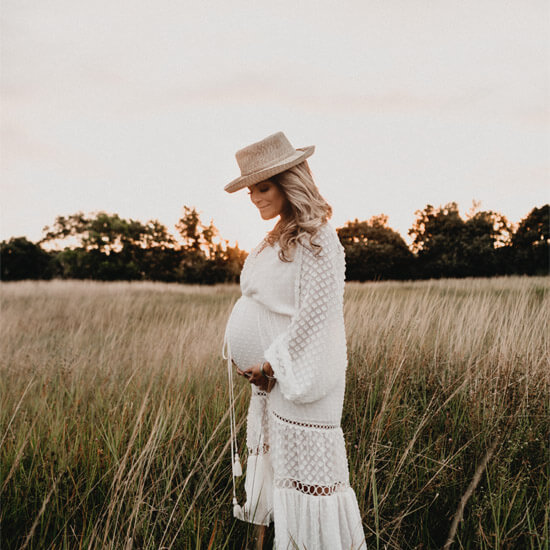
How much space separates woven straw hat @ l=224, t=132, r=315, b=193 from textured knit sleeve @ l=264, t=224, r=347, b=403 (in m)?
0.35

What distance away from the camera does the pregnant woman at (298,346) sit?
162 centimetres

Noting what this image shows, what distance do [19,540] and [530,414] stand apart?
2.72 m

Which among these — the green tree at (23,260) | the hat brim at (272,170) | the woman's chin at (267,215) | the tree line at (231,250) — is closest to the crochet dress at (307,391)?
the woman's chin at (267,215)

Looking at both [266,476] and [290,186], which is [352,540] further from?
[290,186]

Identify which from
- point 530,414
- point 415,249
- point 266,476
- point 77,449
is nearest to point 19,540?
point 77,449

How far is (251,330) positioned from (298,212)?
22.0 inches

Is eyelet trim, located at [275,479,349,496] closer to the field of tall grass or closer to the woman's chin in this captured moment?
the field of tall grass

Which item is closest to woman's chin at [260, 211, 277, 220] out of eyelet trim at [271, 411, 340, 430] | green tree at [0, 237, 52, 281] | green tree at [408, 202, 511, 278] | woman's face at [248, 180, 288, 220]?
woman's face at [248, 180, 288, 220]

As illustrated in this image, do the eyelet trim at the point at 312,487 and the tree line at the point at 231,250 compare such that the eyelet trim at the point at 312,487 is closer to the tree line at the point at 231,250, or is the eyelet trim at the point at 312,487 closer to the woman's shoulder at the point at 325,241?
the woman's shoulder at the point at 325,241

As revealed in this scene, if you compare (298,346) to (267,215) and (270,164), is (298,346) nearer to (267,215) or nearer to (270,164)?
(267,215)

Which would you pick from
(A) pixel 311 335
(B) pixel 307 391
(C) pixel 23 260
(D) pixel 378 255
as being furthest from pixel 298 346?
(C) pixel 23 260

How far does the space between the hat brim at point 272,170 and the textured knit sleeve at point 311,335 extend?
1.09 feet

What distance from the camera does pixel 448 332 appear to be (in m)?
3.58

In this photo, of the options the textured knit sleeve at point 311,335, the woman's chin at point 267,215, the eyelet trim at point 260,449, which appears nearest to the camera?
the textured knit sleeve at point 311,335
